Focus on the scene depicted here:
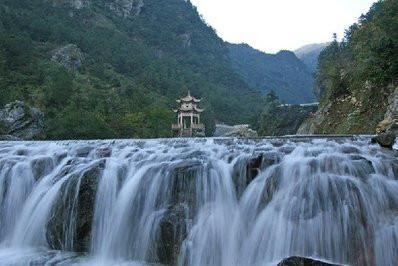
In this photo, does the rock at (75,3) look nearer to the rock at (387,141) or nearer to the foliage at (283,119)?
the foliage at (283,119)

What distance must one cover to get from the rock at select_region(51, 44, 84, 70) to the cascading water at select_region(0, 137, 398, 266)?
60.6 meters

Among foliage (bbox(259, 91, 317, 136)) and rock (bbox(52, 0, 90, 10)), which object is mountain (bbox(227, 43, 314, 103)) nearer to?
rock (bbox(52, 0, 90, 10))

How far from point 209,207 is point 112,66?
249ft

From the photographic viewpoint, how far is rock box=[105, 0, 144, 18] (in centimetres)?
11800

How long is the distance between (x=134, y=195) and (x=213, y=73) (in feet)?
369

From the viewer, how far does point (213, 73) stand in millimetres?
119812

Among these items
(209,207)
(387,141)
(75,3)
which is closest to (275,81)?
(75,3)

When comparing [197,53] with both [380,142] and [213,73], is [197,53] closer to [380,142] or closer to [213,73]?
[213,73]

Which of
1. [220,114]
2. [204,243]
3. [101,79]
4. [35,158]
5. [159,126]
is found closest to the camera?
[204,243]

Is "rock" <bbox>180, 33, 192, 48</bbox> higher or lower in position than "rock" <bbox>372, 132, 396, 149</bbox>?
higher

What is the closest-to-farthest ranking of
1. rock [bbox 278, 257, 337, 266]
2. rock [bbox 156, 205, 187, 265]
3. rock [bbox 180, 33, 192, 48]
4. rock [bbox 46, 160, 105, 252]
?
rock [bbox 278, 257, 337, 266] < rock [bbox 156, 205, 187, 265] < rock [bbox 46, 160, 105, 252] < rock [bbox 180, 33, 192, 48]

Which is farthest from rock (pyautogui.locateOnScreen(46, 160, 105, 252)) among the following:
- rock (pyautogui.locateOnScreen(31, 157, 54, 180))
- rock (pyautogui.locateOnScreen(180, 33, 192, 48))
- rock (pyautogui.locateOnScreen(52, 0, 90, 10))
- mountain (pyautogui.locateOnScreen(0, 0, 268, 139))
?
rock (pyautogui.locateOnScreen(180, 33, 192, 48))

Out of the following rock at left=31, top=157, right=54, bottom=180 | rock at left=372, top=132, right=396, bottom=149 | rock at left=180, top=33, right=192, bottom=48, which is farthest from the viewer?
rock at left=180, top=33, right=192, bottom=48

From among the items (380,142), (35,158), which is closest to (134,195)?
(35,158)
